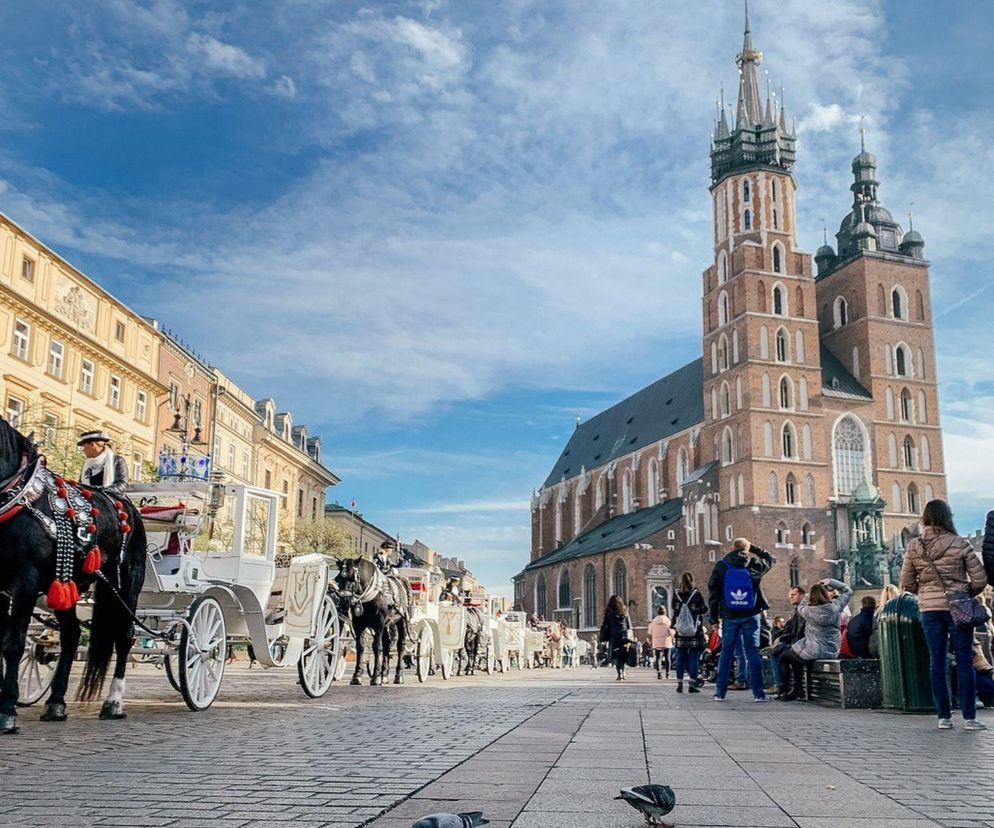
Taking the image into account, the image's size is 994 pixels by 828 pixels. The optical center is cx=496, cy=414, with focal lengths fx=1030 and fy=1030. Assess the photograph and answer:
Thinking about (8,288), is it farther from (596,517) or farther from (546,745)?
(596,517)

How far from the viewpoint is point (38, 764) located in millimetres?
5324

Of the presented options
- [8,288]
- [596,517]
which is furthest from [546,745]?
[596,517]

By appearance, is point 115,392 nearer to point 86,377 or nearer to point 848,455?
point 86,377

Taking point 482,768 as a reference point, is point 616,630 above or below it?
above

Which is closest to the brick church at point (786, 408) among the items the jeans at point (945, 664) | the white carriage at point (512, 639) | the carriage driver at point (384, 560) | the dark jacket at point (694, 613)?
the white carriage at point (512, 639)

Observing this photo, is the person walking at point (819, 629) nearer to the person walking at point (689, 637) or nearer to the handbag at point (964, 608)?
the person walking at point (689, 637)

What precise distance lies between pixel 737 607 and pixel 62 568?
7.53 m

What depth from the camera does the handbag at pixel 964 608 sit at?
7.70 m

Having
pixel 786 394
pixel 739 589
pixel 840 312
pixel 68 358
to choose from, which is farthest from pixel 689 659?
pixel 840 312

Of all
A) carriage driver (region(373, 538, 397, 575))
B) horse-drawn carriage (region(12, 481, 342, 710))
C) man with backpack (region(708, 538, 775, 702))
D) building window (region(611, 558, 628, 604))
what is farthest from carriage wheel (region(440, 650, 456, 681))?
building window (region(611, 558, 628, 604))

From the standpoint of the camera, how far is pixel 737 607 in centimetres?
1184

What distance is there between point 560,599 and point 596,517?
8706 mm

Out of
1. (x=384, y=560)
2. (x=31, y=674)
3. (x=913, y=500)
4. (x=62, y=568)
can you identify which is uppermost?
(x=913, y=500)

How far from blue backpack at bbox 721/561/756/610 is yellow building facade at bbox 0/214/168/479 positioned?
15526 mm
